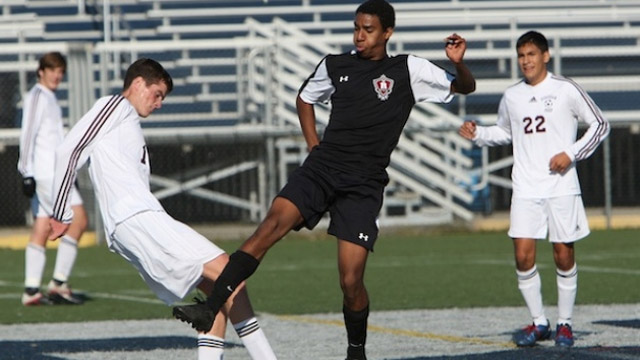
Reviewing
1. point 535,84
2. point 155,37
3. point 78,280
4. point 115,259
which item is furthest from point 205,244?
point 155,37

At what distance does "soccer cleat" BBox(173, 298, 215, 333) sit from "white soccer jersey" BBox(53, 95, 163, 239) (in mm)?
562

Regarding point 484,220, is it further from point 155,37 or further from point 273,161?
point 155,37

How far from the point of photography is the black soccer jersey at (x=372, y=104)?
7133mm

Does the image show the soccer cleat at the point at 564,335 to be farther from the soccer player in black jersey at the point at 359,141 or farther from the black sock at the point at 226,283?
the black sock at the point at 226,283

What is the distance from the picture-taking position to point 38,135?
1195cm

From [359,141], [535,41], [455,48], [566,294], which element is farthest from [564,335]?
[455,48]

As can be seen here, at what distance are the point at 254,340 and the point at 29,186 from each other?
586 cm

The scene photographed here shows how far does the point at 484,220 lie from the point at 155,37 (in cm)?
900

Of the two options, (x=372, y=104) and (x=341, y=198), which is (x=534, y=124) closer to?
(x=372, y=104)

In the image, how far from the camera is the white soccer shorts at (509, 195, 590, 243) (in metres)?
8.66

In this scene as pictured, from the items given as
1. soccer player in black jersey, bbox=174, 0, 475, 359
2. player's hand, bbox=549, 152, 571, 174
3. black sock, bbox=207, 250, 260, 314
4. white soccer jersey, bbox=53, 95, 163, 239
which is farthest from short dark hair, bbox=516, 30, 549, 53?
black sock, bbox=207, 250, 260, 314

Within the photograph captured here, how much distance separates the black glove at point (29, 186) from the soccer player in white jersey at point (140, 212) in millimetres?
4902

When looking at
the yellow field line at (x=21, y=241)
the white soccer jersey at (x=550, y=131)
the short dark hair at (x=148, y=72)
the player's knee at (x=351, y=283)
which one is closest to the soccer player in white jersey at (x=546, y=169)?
the white soccer jersey at (x=550, y=131)

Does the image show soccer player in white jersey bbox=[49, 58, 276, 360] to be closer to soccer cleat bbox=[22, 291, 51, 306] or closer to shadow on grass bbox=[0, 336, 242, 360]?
shadow on grass bbox=[0, 336, 242, 360]
